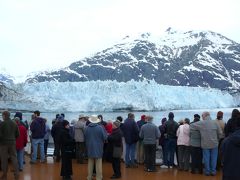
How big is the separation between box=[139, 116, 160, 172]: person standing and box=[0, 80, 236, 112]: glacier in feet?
141

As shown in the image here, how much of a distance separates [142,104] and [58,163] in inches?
1895

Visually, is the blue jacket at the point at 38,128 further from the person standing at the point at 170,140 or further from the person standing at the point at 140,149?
the person standing at the point at 170,140

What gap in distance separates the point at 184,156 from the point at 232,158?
678cm

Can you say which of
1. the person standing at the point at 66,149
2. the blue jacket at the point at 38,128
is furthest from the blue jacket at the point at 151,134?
the blue jacket at the point at 38,128

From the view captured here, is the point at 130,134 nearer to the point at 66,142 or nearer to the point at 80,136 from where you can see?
the point at 80,136

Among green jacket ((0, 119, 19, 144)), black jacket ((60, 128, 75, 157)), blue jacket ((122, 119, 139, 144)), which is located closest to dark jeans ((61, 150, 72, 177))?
black jacket ((60, 128, 75, 157))

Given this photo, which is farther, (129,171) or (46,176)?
Result: (129,171)

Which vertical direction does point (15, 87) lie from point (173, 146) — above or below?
above

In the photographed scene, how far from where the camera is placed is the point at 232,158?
5.28 m

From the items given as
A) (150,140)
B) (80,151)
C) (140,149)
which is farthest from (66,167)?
(140,149)

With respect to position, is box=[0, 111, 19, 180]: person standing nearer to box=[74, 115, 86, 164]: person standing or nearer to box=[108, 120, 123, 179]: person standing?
box=[108, 120, 123, 179]: person standing

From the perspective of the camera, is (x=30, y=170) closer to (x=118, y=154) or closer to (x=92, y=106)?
(x=118, y=154)

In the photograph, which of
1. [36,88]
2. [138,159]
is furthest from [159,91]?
[138,159]

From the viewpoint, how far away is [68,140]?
10.1 m
